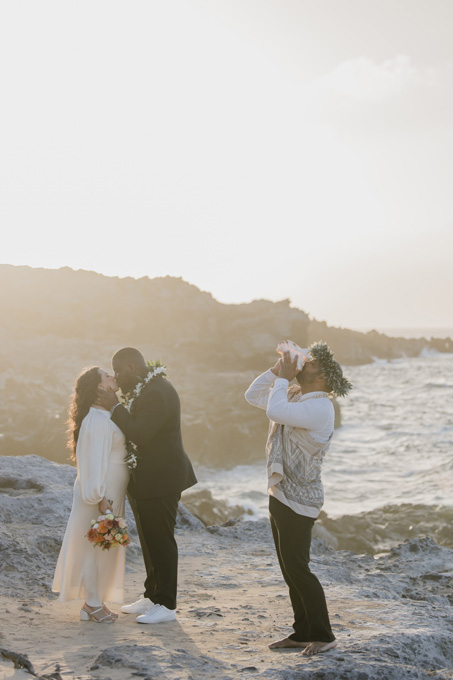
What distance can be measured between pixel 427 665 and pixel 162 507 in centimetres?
199

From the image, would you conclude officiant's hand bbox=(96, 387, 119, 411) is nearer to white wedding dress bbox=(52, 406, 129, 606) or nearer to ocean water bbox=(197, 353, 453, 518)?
white wedding dress bbox=(52, 406, 129, 606)

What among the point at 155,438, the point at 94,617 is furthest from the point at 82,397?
the point at 94,617

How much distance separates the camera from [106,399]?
4820mm

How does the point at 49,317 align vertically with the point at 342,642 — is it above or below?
above

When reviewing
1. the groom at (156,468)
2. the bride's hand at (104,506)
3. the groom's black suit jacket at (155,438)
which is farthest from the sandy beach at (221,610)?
the groom's black suit jacket at (155,438)

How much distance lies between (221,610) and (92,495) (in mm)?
1496

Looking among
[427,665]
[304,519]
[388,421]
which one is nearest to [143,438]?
[304,519]

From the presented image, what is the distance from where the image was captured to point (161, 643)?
423cm

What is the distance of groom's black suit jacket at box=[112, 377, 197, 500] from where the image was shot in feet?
15.2

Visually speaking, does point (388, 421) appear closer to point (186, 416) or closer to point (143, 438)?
point (186, 416)

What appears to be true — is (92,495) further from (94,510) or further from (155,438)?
(155,438)

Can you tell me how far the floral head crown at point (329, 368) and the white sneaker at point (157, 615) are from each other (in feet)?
6.71

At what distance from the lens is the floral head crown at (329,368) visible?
4.11m

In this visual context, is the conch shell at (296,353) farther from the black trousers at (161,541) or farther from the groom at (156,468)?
the black trousers at (161,541)
